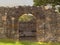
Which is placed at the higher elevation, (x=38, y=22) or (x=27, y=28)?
(x=38, y=22)

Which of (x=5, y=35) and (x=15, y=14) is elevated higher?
(x=15, y=14)

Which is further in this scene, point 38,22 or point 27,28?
point 27,28

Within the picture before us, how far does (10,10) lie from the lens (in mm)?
18078

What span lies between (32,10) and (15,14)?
3.84 ft

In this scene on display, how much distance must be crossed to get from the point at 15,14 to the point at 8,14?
0.47 meters

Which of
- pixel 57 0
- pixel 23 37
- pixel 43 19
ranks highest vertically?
pixel 57 0

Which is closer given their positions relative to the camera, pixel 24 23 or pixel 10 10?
pixel 10 10

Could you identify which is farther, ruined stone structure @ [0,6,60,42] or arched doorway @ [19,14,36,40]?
arched doorway @ [19,14,36,40]

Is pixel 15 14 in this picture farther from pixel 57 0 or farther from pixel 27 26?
pixel 57 0

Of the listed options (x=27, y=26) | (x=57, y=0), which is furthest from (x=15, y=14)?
(x=57, y=0)

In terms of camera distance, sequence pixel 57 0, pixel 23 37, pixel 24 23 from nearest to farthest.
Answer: pixel 23 37
pixel 24 23
pixel 57 0

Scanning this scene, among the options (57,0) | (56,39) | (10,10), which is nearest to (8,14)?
(10,10)

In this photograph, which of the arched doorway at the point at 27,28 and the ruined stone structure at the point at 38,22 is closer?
the ruined stone structure at the point at 38,22

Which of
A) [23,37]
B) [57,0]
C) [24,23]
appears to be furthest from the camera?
[57,0]
